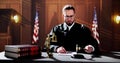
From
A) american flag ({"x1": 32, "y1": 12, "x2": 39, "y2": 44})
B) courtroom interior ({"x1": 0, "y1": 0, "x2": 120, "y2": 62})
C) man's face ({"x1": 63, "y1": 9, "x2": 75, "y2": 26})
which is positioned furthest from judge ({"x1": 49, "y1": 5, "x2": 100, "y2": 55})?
courtroom interior ({"x1": 0, "y1": 0, "x2": 120, "y2": 62})

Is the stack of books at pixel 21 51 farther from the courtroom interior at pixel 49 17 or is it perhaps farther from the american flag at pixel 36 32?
the courtroom interior at pixel 49 17

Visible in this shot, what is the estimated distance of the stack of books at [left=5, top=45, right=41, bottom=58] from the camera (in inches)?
100

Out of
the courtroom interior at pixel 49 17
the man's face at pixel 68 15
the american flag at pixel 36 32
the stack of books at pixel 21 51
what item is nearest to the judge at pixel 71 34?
the man's face at pixel 68 15

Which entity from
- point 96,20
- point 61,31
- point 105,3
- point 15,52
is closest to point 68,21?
point 61,31

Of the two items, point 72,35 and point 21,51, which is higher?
point 72,35

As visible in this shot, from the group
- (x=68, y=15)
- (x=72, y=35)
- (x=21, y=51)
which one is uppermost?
(x=68, y=15)

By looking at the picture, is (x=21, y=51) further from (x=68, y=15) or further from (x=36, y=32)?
(x=36, y=32)

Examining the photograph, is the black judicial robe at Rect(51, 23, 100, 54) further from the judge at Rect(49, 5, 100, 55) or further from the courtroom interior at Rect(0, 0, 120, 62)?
the courtroom interior at Rect(0, 0, 120, 62)

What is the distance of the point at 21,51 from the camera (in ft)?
8.45

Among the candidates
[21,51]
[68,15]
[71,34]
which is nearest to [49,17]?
[71,34]

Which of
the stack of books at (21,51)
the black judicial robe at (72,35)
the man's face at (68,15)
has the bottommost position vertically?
the stack of books at (21,51)

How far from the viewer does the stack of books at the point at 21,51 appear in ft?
8.36

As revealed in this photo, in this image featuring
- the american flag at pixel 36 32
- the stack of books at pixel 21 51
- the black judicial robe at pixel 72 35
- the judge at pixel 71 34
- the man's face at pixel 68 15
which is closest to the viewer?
the stack of books at pixel 21 51

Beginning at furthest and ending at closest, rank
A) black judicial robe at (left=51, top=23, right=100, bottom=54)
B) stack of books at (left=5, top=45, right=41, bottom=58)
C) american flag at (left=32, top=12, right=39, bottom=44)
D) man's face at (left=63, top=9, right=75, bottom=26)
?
american flag at (left=32, top=12, right=39, bottom=44) < black judicial robe at (left=51, top=23, right=100, bottom=54) < man's face at (left=63, top=9, right=75, bottom=26) < stack of books at (left=5, top=45, right=41, bottom=58)
